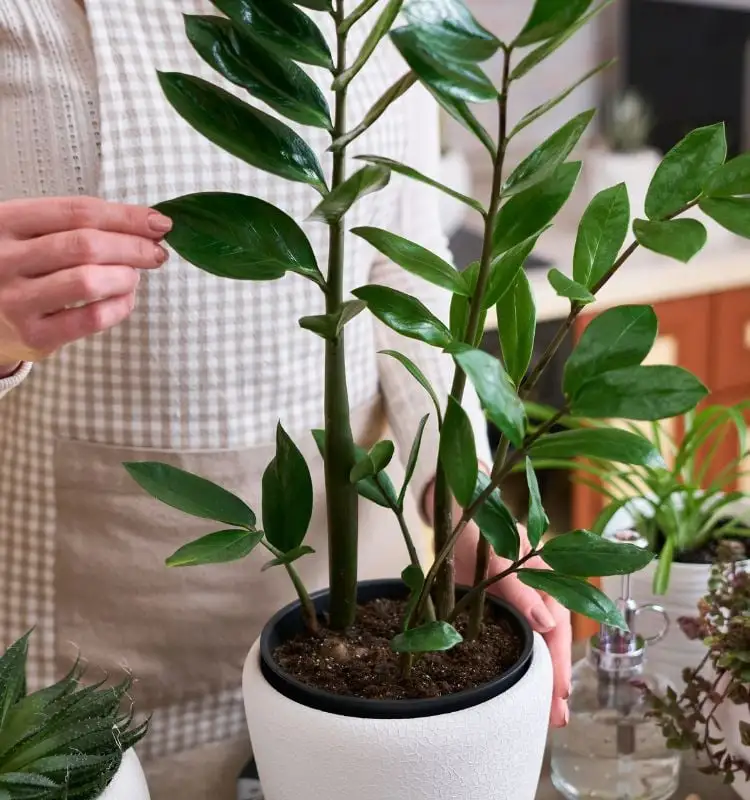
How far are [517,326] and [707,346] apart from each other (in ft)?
5.24

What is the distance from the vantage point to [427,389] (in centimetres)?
44

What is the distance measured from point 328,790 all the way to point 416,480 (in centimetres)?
34

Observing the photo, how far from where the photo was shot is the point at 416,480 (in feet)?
2.46

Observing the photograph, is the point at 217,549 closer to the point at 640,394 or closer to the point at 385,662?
the point at 385,662

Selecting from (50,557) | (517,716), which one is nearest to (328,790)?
A: (517,716)

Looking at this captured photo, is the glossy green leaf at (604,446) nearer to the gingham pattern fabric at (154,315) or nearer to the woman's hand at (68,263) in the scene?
the woman's hand at (68,263)

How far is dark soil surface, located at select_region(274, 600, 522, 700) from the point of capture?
1.48ft

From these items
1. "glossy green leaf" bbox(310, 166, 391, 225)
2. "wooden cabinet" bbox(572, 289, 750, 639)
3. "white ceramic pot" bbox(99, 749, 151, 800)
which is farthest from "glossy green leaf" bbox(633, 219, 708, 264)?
"wooden cabinet" bbox(572, 289, 750, 639)

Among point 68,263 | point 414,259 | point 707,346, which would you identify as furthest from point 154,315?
point 707,346

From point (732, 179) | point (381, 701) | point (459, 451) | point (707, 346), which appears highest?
point (732, 179)

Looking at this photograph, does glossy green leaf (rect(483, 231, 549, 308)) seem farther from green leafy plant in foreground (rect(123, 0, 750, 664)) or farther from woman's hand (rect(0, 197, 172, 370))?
woman's hand (rect(0, 197, 172, 370))

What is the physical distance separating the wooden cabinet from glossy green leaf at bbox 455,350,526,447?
1453 mm

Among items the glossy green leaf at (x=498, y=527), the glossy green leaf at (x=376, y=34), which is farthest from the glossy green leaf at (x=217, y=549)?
the glossy green leaf at (x=376, y=34)

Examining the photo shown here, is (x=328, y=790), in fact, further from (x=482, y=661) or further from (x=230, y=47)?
(x=230, y=47)
